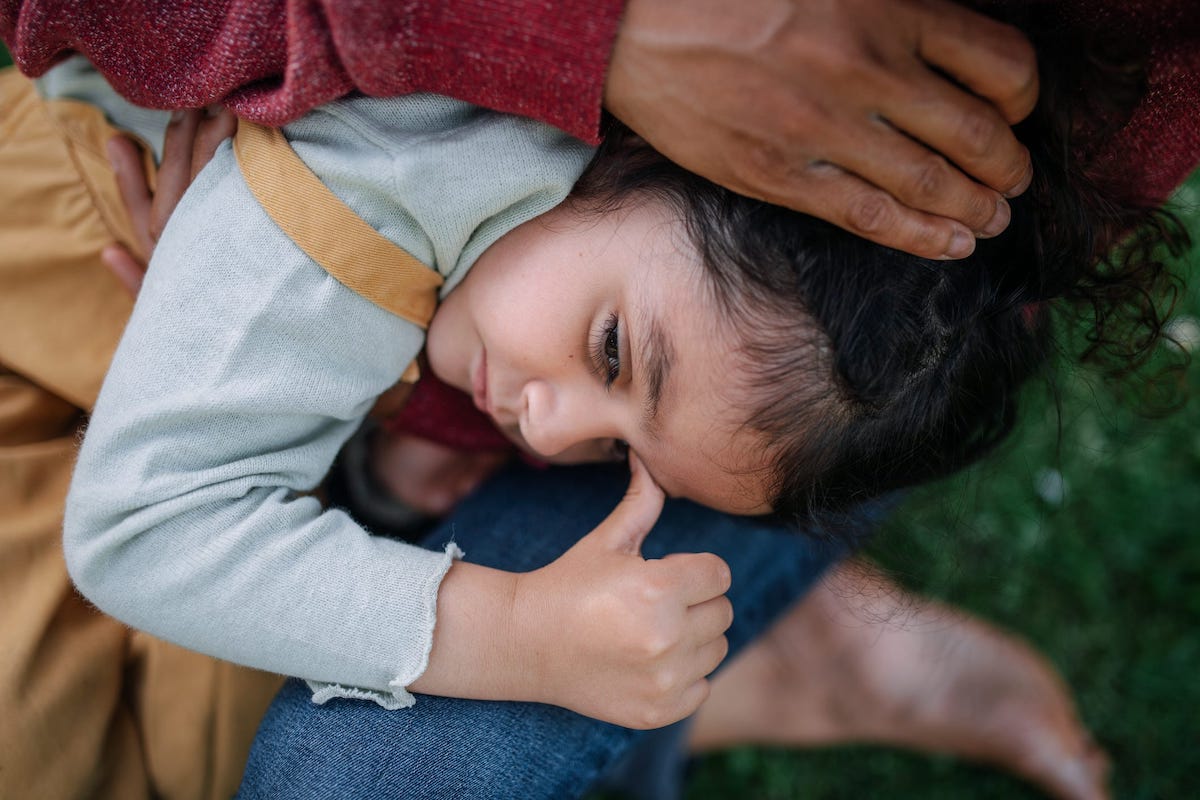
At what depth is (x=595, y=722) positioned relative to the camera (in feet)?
3.99

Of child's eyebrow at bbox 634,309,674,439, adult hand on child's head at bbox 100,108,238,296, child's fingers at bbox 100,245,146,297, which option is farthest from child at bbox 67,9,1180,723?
child's fingers at bbox 100,245,146,297

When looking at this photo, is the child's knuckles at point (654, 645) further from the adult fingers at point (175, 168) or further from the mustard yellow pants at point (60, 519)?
the adult fingers at point (175, 168)

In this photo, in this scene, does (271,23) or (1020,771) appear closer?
(271,23)

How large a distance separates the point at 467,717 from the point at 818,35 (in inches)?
34.1

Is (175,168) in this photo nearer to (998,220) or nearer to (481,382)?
(481,382)

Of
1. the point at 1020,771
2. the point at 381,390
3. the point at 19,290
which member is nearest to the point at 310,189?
the point at 381,390

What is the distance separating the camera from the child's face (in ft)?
3.47

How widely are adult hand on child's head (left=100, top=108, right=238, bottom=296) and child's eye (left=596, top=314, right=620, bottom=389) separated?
558 mm

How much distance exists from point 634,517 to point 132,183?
85cm

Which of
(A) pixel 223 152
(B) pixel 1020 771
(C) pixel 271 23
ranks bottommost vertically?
(B) pixel 1020 771

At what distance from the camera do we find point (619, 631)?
1105mm

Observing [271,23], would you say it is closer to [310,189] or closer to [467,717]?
[310,189]

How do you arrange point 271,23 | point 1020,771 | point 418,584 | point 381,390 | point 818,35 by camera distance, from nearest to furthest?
point 818,35 → point 271,23 → point 418,584 → point 381,390 → point 1020,771

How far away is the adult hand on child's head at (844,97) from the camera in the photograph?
0.86 metres
